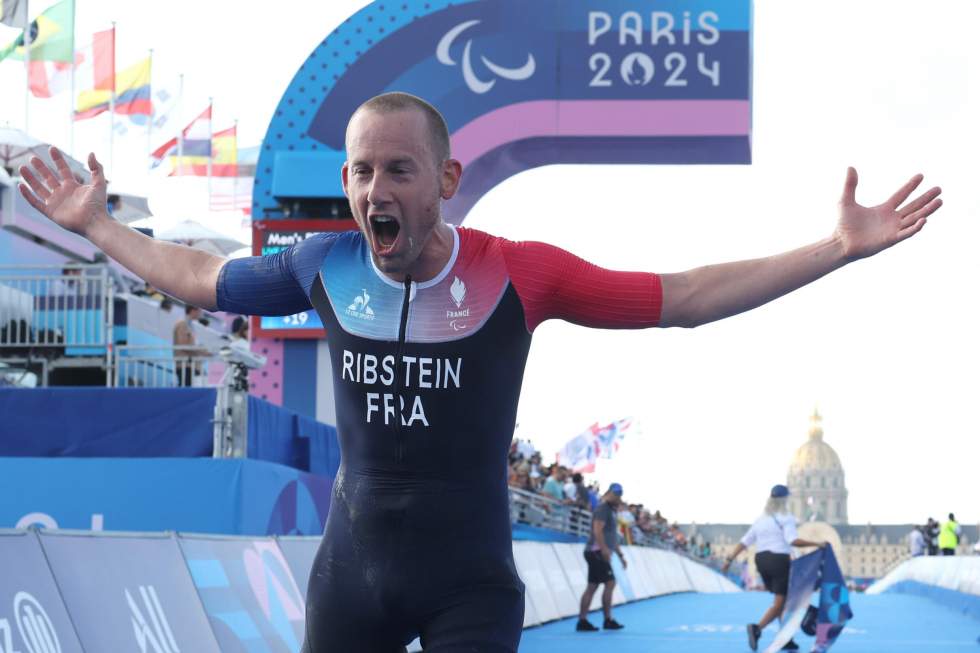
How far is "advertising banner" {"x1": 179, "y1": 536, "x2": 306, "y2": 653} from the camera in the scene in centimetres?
802

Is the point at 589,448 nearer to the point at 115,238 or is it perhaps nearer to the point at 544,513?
the point at 544,513

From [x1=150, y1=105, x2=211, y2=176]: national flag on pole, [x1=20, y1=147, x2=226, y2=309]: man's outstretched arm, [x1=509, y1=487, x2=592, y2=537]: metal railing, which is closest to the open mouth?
[x1=20, y1=147, x2=226, y2=309]: man's outstretched arm

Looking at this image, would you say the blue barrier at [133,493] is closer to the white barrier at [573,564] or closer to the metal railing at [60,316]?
the metal railing at [60,316]

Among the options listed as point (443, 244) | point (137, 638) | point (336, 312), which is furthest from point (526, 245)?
point (137, 638)

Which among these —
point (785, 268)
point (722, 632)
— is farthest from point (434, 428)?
point (722, 632)

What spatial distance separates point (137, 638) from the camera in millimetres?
6871

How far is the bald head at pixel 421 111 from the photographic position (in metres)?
3.19

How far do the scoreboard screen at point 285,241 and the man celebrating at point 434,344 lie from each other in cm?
1868

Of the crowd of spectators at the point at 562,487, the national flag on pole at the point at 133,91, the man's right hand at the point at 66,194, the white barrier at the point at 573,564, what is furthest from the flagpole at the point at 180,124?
the man's right hand at the point at 66,194

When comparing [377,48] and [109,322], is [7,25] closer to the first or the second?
[377,48]

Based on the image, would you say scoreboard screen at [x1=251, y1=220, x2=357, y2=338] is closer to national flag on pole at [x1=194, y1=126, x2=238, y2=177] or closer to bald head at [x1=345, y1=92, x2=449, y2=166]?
national flag on pole at [x1=194, y1=126, x2=238, y2=177]

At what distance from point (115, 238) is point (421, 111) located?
95 centimetres

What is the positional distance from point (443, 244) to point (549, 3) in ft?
61.7

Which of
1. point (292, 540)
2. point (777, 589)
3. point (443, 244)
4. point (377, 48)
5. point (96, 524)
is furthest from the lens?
point (377, 48)
